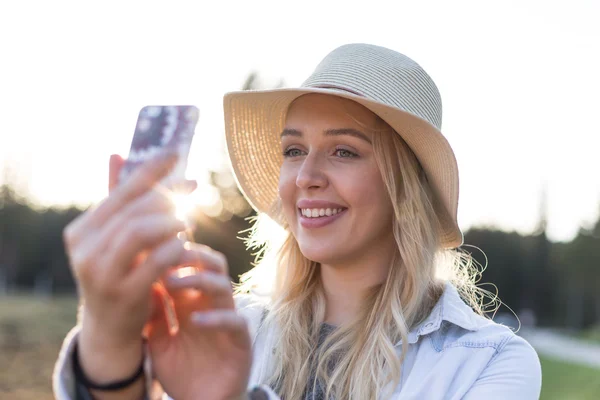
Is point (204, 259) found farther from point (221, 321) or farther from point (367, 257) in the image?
point (367, 257)

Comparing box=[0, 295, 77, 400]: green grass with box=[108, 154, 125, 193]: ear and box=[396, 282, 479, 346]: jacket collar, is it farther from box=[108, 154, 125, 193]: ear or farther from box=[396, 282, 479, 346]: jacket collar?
box=[108, 154, 125, 193]: ear

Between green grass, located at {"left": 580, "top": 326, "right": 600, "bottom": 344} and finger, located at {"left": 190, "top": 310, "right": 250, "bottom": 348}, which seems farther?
green grass, located at {"left": 580, "top": 326, "right": 600, "bottom": 344}

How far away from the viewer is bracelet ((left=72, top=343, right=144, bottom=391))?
151cm

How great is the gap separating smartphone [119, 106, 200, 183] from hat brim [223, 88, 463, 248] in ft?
4.27

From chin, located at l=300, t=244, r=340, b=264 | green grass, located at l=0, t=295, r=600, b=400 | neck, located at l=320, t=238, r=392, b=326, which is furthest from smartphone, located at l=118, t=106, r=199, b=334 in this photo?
green grass, located at l=0, t=295, r=600, b=400

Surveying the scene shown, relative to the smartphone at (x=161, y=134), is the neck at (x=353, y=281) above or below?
below

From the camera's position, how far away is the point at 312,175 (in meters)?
2.89

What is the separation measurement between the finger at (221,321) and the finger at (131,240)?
267 millimetres

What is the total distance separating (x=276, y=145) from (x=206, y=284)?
227 cm

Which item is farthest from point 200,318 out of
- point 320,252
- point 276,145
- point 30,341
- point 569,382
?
point 30,341

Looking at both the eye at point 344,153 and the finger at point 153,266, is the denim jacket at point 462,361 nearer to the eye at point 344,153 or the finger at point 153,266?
the eye at point 344,153

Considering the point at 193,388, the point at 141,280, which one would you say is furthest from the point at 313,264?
the point at 141,280

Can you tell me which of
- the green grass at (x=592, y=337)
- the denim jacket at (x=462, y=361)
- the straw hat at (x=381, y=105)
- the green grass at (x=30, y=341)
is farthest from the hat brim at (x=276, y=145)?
the green grass at (x=592, y=337)

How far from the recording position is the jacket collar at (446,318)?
9.21ft
